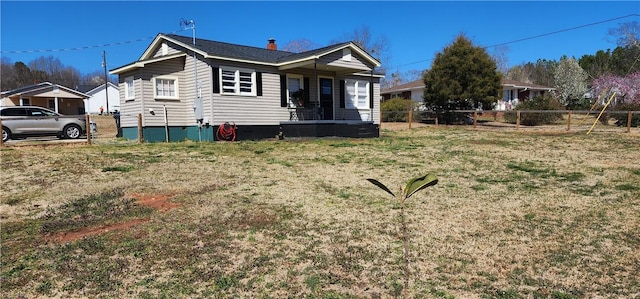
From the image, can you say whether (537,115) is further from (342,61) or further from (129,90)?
(129,90)

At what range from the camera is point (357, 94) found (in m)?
19.2

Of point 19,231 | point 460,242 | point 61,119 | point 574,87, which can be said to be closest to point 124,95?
point 61,119

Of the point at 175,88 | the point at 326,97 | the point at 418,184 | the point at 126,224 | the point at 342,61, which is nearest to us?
the point at 418,184

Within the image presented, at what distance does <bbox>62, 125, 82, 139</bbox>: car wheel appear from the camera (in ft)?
48.5

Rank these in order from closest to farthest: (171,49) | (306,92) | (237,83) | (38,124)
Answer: (38,124), (237,83), (171,49), (306,92)

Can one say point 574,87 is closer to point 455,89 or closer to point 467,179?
point 455,89

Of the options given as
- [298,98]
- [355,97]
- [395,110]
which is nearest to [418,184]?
[298,98]

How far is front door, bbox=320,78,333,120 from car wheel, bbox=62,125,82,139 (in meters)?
9.70

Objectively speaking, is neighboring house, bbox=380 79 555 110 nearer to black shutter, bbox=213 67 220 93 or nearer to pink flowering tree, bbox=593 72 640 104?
pink flowering tree, bbox=593 72 640 104

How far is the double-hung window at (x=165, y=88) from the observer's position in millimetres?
14812

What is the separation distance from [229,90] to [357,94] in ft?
22.3

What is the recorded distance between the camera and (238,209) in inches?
209

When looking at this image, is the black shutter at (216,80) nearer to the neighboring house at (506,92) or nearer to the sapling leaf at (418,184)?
the sapling leaf at (418,184)

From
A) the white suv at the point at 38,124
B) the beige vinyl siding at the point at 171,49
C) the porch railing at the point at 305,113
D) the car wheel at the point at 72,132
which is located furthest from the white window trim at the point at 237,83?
the car wheel at the point at 72,132
